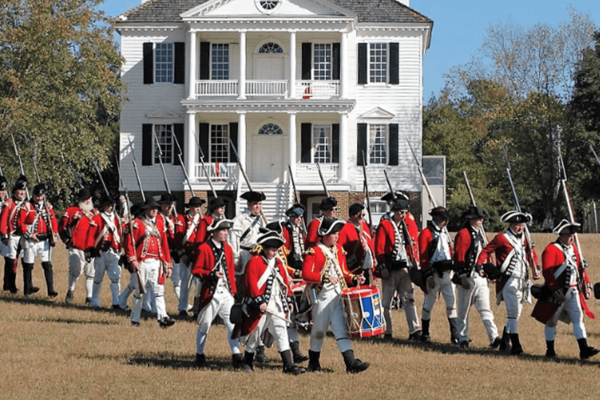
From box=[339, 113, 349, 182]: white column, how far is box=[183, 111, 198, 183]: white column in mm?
5943

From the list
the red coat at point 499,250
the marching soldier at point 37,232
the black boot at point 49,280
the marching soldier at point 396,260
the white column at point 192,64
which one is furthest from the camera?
the white column at point 192,64

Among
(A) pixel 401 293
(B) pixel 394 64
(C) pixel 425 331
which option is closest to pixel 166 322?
(A) pixel 401 293

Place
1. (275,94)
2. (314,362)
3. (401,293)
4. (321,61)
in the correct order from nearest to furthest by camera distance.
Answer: (314,362) < (401,293) < (275,94) < (321,61)

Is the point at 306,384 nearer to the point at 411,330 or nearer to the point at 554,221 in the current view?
the point at 411,330

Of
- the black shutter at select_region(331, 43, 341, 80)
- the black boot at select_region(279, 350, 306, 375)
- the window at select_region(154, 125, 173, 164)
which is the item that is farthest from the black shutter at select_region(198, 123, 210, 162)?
the black boot at select_region(279, 350, 306, 375)

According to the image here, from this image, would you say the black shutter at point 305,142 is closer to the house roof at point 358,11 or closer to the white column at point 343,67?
the white column at point 343,67

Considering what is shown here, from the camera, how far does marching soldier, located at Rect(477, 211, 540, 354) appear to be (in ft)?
47.9

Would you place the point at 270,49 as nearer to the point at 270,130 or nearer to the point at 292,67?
the point at 292,67

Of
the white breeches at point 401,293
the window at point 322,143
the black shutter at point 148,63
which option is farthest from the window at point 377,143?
the white breeches at point 401,293

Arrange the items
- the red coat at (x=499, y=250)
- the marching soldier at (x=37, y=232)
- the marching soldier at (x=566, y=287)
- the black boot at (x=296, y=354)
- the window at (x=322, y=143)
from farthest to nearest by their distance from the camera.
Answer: the window at (x=322, y=143) → the marching soldier at (x=37, y=232) → the red coat at (x=499, y=250) → the marching soldier at (x=566, y=287) → the black boot at (x=296, y=354)

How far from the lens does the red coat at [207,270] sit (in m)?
13.3

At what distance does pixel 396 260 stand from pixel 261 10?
28.9 m

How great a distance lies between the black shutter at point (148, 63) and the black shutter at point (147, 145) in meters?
1.94

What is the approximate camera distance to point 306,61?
147ft
